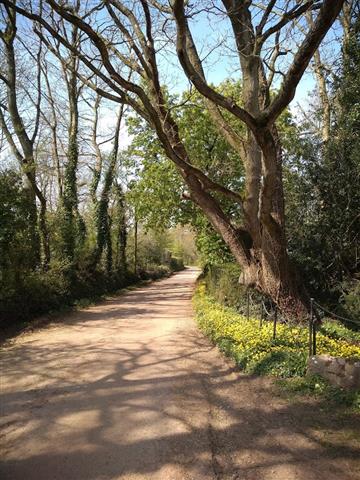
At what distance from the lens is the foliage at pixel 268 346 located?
691cm

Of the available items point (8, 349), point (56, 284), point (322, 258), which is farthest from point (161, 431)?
point (56, 284)

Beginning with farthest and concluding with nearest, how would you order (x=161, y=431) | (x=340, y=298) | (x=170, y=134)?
(x=340, y=298) < (x=170, y=134) < (x=161, y=431)

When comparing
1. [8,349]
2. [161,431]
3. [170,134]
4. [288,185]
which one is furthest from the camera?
[288,185]

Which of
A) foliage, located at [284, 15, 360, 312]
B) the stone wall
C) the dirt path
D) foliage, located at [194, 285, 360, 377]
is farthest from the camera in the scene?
foliage, located at [284, 15, 360, 312]

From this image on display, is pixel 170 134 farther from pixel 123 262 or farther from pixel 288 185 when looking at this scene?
pixel 123 262

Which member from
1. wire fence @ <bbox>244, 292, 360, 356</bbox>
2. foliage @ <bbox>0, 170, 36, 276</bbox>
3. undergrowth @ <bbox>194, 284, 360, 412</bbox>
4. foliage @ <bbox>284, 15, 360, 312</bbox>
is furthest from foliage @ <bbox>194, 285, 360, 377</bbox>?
foliage @ <bbox>0, 170, 36, 276</bbox>

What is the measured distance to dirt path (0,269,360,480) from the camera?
4094mm

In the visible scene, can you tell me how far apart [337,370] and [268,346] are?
2.07m

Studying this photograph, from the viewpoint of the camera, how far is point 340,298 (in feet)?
40.3

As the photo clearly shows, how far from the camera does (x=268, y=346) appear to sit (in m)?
7.86

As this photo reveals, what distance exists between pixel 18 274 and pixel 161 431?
9.09 metres

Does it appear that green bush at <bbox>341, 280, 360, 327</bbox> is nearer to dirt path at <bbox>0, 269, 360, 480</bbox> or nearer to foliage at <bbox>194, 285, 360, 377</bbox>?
foliage at <bbox>194, 285, 360, 377</bbox>

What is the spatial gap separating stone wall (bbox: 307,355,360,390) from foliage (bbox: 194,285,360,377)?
13.8 inches

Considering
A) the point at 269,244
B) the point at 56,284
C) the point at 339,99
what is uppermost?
the point at 339,99
